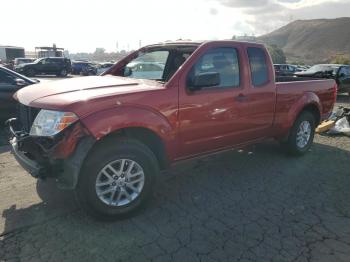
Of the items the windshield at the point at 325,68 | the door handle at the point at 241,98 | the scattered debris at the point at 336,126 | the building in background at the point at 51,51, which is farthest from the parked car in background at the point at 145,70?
the building in background at the point at 51,51

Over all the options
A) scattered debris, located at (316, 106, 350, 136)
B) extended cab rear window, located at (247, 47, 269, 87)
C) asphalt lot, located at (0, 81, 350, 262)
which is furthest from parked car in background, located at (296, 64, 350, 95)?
asphalt lot, located at (0, 81, 350, 262)

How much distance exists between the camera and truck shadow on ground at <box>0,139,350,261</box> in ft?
10.5

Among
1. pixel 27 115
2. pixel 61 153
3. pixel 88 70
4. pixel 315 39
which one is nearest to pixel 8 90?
pixel 27 115

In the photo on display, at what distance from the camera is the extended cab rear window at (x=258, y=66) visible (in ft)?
16.1

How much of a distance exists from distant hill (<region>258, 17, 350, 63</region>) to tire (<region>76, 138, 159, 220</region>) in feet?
313

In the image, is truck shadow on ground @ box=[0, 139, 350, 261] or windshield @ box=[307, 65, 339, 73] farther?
windshield @ box=[307, 65, 339, 73]

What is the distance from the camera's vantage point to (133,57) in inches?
215

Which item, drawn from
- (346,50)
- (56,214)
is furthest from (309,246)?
(346,50)

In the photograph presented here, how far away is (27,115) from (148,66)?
6.16 ft

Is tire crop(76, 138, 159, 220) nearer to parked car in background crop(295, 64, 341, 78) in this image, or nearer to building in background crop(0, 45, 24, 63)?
parked car in background crop(295, 64, 341, 78)

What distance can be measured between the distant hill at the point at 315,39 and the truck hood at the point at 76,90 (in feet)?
312

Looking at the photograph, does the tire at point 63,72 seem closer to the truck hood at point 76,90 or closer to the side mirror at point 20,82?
the side mirror at point 20,82

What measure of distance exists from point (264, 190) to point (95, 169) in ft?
7.67

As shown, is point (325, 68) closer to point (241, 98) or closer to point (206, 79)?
point (241, 98)
